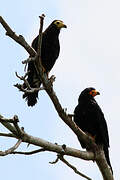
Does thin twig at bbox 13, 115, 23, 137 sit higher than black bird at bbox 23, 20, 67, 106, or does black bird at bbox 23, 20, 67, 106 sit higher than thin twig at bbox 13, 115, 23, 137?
black bird at bbox 23, 20, 67, 106

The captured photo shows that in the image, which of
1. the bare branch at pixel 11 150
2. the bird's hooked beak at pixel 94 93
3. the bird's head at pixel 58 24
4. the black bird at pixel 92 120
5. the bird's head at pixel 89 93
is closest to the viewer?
the bare branch at pixel 11 150

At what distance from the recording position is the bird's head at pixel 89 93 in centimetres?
816

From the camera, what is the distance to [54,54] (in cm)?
852

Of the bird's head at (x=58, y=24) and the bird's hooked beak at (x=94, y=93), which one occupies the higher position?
the bird's head at (x=58, y=24)

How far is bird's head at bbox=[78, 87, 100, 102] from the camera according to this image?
816 cm

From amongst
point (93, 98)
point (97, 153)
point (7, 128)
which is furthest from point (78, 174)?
point (93, 98)

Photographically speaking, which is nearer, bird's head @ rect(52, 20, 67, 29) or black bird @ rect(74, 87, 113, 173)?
black bird @ rect(74, 87, 113, 173)

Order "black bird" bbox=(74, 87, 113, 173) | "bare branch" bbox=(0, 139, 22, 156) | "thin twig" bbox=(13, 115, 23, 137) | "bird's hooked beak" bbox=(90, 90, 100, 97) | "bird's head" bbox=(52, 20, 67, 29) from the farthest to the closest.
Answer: "bird's head" bbox=(52, 20, 67, 29)
"bird's hooked beak" bbox=(90, 90, 100, 97)
"black bird" bbox=(74, 87, 113, 173)
"thin twig" bbox=(13, 115, 23, 137)
"bare branch" bbox=(0, 139, 22, 156)

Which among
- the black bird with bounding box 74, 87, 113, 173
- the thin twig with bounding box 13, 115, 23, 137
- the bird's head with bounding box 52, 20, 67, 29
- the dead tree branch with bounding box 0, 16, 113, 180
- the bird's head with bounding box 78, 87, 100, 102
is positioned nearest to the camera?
the thin twig with bounding box 13, 115, 23, 137

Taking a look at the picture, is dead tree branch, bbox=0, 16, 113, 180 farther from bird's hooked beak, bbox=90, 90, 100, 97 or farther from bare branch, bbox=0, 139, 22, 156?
bird's hooked beak, bbox=90, 90, 100, 97

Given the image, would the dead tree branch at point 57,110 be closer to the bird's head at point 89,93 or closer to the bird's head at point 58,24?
the bird's head at point 89,93

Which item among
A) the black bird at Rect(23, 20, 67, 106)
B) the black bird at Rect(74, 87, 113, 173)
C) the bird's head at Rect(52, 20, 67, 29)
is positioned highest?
the bird's head at Rect(52, 20, 67, 29)

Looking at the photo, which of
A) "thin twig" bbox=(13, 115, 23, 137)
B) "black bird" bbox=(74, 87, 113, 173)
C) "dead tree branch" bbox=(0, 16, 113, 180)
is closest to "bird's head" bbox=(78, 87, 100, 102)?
"black bird" bbox=(74, 87, 113, 173)

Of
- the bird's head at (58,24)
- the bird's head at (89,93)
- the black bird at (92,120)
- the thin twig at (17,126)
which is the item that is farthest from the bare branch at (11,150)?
the bird's head at (58,24)
